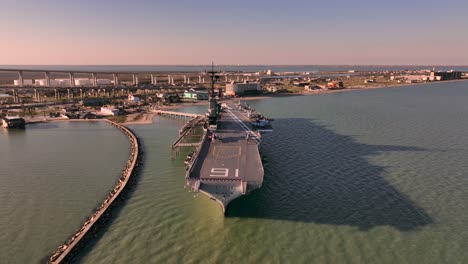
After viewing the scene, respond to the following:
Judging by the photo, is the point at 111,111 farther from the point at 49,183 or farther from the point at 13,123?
the point at 49,183

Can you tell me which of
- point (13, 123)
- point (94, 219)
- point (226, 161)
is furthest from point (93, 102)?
point (94, 219)

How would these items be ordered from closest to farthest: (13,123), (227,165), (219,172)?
1. (219,172)
2. (227,165)
3. (13,123)

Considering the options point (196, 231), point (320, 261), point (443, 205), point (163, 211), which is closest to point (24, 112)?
point (163, 211)

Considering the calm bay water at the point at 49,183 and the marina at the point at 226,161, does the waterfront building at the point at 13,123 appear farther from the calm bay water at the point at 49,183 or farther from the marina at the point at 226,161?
the marina at the point at 226,161

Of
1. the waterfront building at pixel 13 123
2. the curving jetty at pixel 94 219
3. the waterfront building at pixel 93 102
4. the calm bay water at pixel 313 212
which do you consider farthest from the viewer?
the waterfront building at pixel 93 102

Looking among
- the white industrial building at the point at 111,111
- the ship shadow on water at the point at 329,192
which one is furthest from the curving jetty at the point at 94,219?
the white industrial building at the point at 111,111
